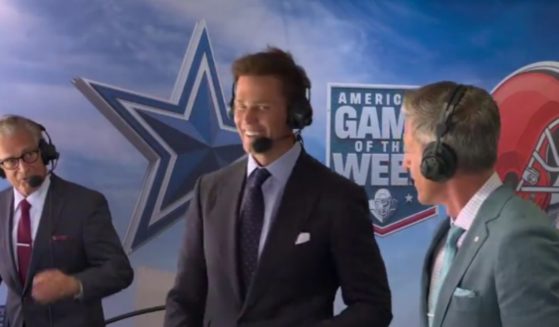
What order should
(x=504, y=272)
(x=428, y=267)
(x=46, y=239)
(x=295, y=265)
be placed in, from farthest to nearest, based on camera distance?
(x=46, y=239), (x=295, y=265), (x=428, y=267), (x=504, y=272)

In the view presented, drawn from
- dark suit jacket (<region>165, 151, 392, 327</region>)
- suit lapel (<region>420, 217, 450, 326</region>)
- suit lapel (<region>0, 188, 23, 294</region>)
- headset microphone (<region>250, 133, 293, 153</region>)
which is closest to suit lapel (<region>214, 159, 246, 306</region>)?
dark suit jacket (<region>165, 151, 392, 327</region>)

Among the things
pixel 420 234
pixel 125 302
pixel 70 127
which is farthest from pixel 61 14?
pixel 420 234

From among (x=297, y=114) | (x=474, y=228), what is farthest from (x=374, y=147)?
(x=474, y=228)

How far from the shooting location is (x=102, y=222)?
2412 millimetres

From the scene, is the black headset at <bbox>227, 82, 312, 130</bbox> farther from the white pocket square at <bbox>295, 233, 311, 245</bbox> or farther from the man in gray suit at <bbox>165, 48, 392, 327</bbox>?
the white pocket square at <bbox>295, 233, 311, 245</bbox>

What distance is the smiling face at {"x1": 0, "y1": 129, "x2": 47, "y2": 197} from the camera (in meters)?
2.34

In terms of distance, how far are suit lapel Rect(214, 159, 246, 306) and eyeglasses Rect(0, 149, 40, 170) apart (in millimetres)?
805

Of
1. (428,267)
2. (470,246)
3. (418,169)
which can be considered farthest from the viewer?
(428,267)

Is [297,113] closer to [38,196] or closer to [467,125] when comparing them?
[467,125]

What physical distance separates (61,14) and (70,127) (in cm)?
47

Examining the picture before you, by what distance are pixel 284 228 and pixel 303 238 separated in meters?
0.05

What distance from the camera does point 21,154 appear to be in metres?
2.35

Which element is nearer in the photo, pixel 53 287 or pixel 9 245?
pixel 53 287

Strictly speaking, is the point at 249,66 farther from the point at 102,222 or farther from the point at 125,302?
the point at 125,302
